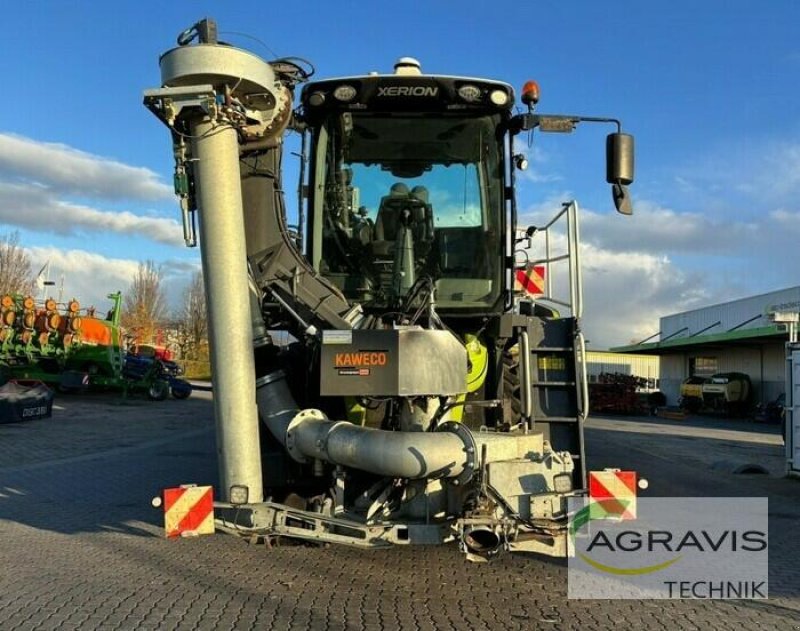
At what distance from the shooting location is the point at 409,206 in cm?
653

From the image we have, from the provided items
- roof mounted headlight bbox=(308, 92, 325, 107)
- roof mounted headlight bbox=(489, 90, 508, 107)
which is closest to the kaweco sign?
roof mounted headlight bbox=(489, 90, 508, 107)

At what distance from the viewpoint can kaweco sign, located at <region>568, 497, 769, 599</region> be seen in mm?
5324

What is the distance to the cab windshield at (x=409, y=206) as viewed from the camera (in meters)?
6.36

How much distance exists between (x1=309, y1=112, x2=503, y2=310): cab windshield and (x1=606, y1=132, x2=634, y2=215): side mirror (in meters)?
1.12

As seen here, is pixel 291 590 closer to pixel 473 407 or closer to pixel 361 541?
pixel 361 541

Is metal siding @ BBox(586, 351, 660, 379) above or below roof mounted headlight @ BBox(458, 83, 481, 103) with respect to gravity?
below

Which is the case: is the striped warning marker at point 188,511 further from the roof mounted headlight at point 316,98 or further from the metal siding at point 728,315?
the metal siding at point 728,315

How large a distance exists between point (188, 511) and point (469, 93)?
384cm

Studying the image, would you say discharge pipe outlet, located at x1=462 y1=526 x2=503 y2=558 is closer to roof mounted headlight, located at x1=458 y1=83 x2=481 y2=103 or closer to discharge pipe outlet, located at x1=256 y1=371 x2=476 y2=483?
discharge pipe outlet, located at x1=256 y1=371 x2=476 y2=483

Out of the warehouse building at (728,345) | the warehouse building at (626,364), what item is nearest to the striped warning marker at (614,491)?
the warehouse building at (728,345)

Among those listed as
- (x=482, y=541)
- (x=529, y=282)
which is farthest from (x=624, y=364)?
(x=482, y=541)

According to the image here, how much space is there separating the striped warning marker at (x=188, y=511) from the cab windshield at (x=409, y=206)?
2171 mm

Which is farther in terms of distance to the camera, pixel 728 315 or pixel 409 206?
pixel 728 315

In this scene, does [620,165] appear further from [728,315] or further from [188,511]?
[728,315]
